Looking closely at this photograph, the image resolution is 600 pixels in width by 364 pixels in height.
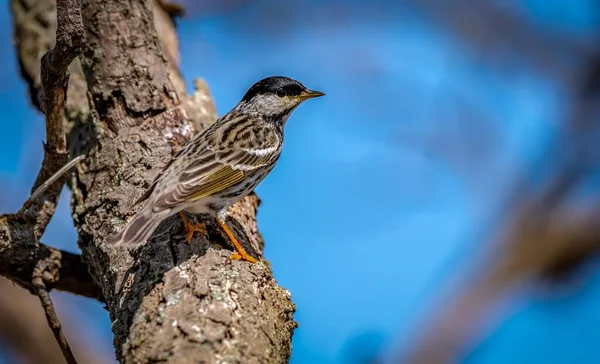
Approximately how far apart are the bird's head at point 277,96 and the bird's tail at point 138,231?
2.25m

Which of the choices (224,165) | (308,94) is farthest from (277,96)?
(224,165)

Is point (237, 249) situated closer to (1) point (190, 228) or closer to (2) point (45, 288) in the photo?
(1) point (190, 228)

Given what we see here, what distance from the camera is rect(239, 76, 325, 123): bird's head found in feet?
22.5

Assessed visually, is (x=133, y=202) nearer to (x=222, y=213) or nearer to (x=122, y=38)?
(x=222, y=213)

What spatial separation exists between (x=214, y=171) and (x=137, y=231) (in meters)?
1.16

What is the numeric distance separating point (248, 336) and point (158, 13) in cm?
471

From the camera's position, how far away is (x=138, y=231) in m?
4.61

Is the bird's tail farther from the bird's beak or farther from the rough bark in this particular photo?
the bird's beak

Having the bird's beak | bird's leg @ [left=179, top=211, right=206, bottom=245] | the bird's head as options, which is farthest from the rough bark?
the bird's beak

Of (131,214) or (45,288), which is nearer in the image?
(131,214)

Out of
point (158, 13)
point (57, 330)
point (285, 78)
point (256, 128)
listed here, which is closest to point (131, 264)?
point (57, 330)

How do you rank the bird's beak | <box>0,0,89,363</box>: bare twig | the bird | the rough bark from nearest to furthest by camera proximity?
the rough bark, the bird, <box>0,0,89,363</box>: bare twig, the bird's beak

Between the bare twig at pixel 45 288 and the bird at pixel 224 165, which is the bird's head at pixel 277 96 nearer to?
the bird at pixel 224 165

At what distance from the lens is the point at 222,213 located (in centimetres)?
548
